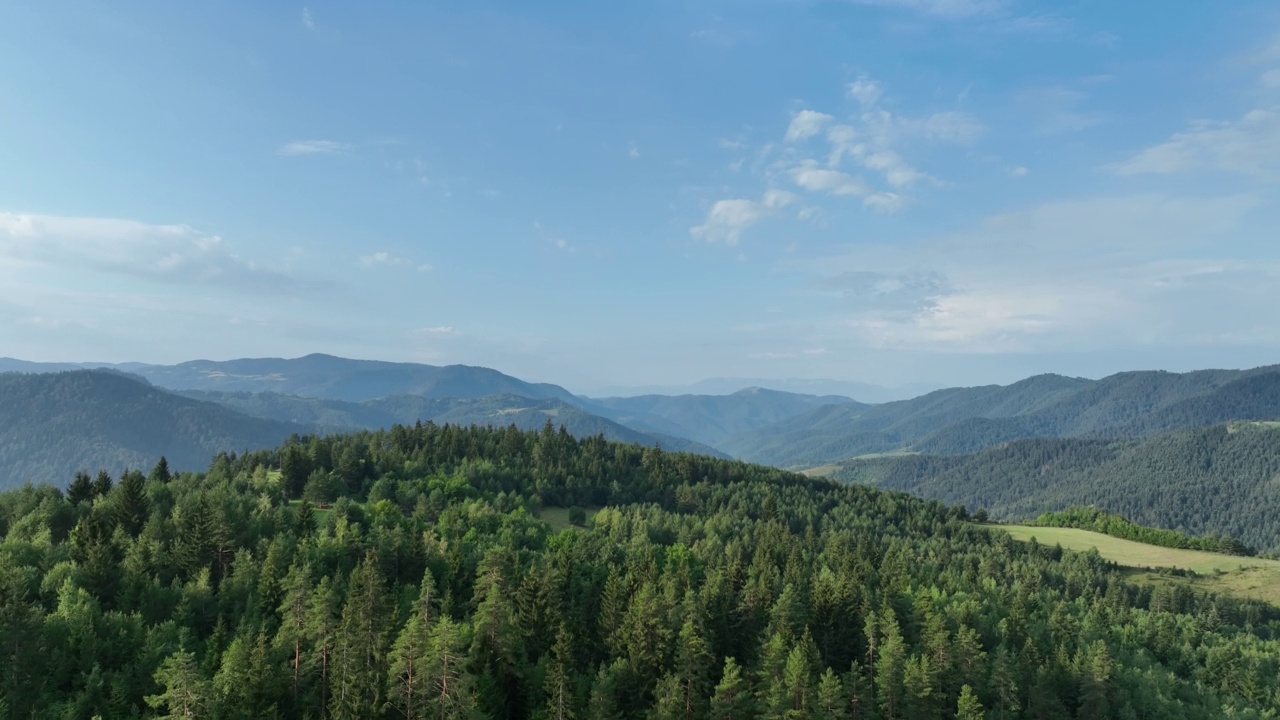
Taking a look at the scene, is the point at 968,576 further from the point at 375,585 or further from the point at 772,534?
the point at 375,585

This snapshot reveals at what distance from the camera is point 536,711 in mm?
60500

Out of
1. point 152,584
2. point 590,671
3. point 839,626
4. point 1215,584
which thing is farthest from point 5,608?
point 1215,584

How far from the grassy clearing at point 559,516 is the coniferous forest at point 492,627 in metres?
13.5

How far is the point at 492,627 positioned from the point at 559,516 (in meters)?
102

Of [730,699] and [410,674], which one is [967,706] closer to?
[730,699]

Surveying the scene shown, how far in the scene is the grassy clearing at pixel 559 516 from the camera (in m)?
Answer: 155

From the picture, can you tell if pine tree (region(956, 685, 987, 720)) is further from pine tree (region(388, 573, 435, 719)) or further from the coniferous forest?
pine tree (region(388, 573, 435, 719))

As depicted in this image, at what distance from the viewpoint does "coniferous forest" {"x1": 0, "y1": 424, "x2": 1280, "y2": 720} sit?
57469 mm

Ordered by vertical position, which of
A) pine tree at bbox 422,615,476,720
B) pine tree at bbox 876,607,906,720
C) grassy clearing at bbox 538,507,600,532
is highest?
pine tree at bbox 422,615,476,720

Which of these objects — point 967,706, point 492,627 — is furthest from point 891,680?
point 492,627

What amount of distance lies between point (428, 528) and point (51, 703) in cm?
5948

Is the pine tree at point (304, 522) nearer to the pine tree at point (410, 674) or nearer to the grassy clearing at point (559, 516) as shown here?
the pine tree at point (410, 674)

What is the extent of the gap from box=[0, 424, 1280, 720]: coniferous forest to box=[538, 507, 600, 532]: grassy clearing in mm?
13461

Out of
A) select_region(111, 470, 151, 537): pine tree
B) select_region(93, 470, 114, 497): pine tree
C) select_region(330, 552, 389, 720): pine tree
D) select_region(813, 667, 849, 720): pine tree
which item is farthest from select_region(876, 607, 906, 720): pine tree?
select_region(93, 470, 114, 497): pine tree
